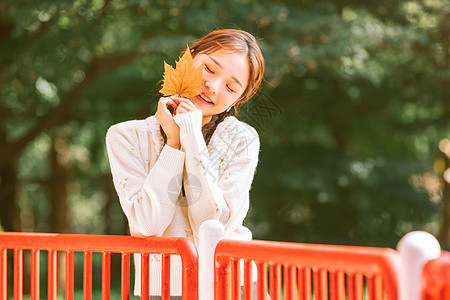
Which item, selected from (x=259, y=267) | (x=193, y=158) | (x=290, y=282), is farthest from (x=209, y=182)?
(x=290, y=282)

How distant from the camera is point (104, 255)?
8.02ft

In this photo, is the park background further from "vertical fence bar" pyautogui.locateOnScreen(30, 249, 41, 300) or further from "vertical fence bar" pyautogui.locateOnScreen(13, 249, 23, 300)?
"vertical fence bar" pyautogui.locateOnScreen(30, 249, 41, 300)

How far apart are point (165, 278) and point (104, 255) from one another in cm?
33

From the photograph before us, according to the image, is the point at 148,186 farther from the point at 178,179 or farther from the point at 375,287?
the point at 375,287

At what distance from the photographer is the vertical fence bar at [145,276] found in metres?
2.29

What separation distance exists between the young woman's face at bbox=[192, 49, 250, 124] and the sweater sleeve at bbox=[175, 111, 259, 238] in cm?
21

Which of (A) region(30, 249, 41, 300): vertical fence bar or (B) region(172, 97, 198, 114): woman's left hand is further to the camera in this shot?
(A) region(30, 249, 41, 300): vertical fence bar

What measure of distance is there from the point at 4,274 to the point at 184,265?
1.13 metres

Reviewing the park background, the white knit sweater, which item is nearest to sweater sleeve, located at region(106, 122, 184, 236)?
the white knit sweater

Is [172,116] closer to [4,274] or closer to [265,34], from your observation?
[4,274]

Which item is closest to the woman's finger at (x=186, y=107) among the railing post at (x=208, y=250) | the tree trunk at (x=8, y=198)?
the railing post at (x=208, y=250)

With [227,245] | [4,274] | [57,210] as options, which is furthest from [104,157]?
[227,245]

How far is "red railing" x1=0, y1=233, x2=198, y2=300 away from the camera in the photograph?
2197mm

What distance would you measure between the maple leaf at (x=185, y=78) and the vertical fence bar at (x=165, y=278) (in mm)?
693
